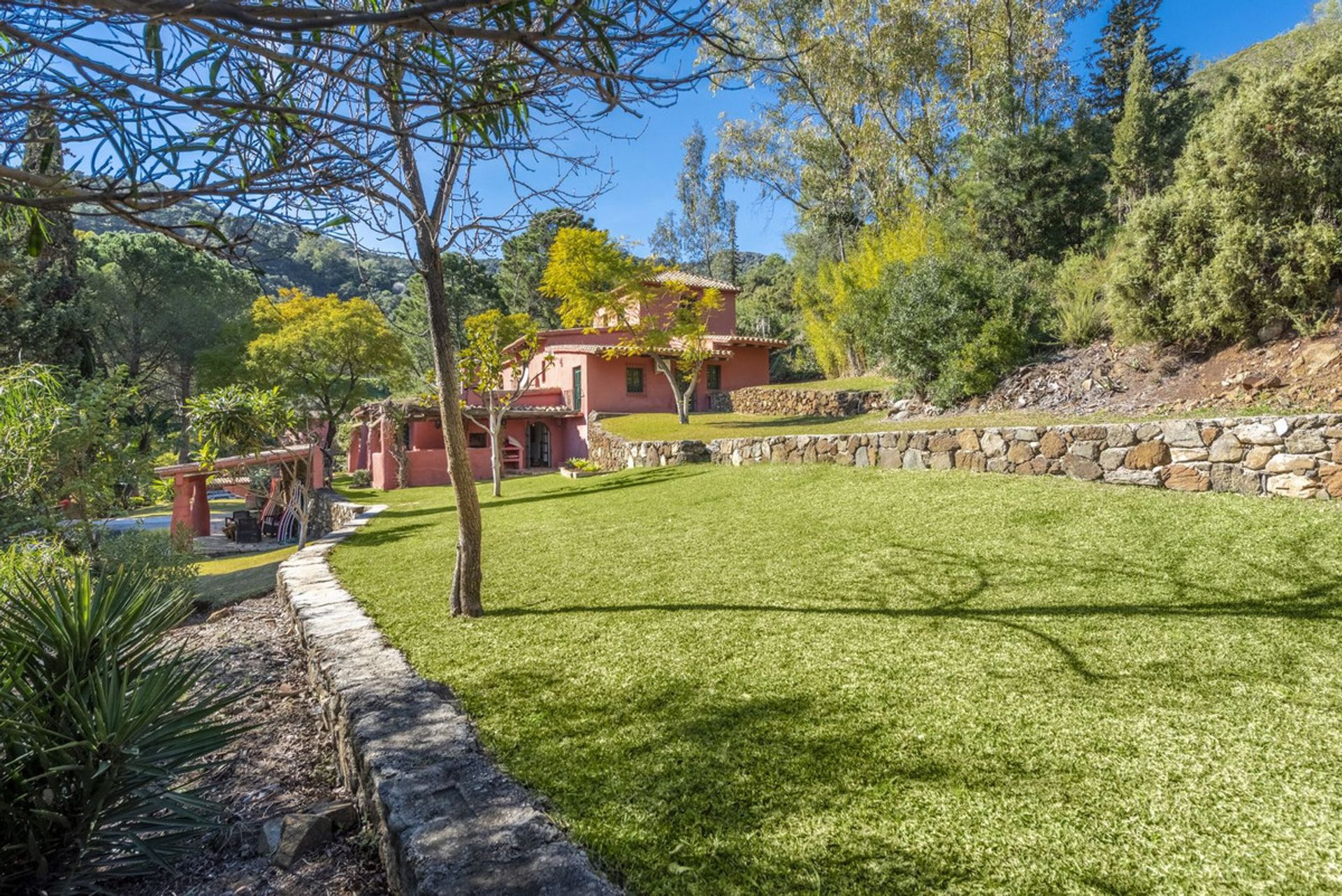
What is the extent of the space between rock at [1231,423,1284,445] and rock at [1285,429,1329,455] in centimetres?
7

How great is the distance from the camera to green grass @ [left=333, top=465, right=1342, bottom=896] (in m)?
1.88

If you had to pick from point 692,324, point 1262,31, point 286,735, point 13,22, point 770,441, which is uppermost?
point 1262,31

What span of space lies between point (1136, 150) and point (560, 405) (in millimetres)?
18867

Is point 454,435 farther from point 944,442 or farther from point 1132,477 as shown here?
point 1132,477

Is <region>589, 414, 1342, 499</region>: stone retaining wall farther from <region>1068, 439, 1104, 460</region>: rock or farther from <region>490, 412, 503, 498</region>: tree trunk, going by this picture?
<region>490, 412, 503, 498</region>: tree trunk

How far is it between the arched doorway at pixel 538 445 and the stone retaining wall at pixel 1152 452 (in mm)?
16283

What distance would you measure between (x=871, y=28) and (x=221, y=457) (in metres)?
23.7

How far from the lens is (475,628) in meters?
4.30

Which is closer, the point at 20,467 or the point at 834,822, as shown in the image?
the point at 834,822

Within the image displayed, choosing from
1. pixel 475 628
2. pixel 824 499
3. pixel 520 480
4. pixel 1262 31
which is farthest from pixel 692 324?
pixel 1262 31

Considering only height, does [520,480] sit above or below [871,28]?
below

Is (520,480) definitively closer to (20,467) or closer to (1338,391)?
(20,467)

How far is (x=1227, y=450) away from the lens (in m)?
5.89

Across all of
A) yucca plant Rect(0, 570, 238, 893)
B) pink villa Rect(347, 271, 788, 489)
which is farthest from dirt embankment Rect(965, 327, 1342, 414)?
pink villa Rect(347, 271, 788, 489)
